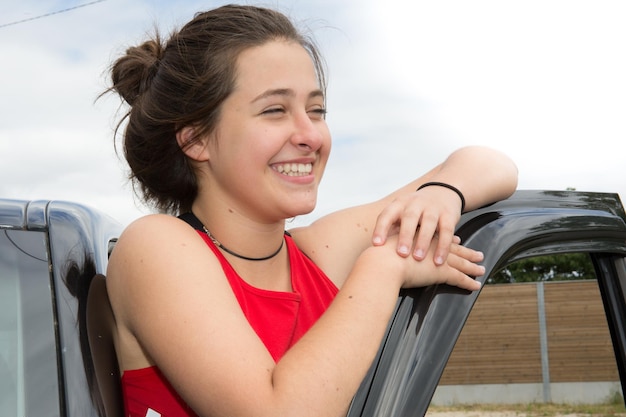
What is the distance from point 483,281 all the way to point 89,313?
734 millimetres

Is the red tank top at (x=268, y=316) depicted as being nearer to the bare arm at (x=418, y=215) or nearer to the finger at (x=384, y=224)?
the bare arm at (x=418, y=215)

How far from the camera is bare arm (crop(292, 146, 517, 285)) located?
1.62m

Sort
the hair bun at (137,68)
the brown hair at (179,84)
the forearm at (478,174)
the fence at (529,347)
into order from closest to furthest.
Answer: the forearm at (478,174) → the brown hair at (179,84) → the hair bun at (137,68) → the fence at (529,347)

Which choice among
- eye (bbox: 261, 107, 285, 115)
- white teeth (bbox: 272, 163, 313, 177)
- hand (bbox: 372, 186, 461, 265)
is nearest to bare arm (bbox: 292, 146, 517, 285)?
hand (bbox: 372, 186, 461, 265)

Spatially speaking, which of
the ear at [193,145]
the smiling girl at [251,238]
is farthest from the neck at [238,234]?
the ear at [193,145]

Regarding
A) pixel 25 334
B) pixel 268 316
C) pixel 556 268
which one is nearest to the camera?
pixel 25 334

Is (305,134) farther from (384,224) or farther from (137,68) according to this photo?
(137,68)

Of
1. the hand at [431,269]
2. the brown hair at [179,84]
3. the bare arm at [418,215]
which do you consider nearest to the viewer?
the hand at [431,269]

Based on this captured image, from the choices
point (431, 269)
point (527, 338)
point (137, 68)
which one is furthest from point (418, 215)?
point (527, 338)

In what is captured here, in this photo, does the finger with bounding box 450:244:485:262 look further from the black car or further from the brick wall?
the brick wall

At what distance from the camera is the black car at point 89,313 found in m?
1.41

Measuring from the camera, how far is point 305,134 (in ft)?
6.26

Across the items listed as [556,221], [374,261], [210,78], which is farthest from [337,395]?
[210,78]

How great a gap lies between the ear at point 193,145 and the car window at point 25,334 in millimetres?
591
